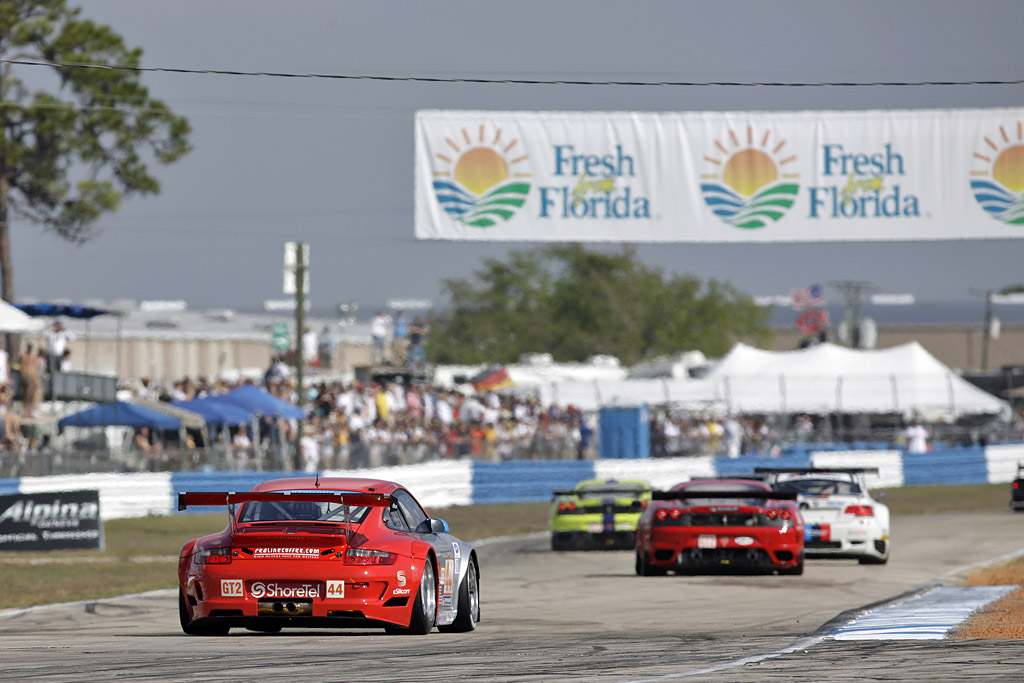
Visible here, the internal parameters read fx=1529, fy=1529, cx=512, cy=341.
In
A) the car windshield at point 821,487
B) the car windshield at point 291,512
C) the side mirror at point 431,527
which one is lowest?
the car windshield at point 821,487

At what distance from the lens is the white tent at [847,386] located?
131ft

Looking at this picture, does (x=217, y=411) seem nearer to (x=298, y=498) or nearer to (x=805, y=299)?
(x=298, y=498)

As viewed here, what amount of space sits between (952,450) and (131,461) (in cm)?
2247

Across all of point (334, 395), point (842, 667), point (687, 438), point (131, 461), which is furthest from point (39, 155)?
point (842, 667)

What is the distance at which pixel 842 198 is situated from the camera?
2350 cm

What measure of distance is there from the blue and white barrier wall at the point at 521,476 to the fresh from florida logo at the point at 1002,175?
377 inches

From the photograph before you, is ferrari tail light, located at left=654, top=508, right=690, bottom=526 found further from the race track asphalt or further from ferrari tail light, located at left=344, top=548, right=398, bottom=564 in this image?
ferrari tail light, located at left=344, top=548, right=398, bottom=564

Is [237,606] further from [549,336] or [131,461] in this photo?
[549,336]

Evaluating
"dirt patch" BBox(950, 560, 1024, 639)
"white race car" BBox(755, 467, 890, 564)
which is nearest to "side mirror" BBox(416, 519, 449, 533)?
"dirt patch" BBox(950, 560, 1024, 639)

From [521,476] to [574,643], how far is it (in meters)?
22.6

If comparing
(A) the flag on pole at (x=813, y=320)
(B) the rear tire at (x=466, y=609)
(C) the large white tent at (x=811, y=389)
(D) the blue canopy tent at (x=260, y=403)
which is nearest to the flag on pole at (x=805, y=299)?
(A) the flag on pole at (x=813, y=320)

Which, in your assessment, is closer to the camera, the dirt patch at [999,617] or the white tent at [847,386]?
the dirt patch at [999,617]

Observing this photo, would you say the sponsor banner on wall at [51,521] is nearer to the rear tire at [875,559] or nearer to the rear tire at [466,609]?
the rear tire at [875,559]

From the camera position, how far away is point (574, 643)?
10.1 meters
